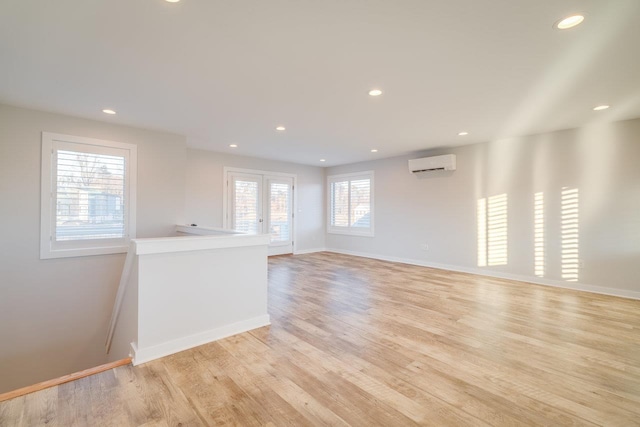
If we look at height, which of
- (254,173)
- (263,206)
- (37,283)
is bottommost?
(37,283)

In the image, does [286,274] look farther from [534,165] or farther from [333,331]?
[534,165]

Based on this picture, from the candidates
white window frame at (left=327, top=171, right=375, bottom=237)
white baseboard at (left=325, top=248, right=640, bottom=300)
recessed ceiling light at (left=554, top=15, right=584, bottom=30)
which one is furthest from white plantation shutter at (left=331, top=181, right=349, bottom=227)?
recessed ceiling light at (left=554, top=15, right=584, bottom=30)

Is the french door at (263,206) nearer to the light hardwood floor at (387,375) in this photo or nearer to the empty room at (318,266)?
the empty room at (318,266)

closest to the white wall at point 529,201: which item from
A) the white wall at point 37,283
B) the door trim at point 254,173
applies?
the door trim at point 254,173

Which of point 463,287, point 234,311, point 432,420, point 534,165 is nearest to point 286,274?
point 234,311

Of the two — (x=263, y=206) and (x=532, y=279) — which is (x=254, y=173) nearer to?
(x=263, y=206)

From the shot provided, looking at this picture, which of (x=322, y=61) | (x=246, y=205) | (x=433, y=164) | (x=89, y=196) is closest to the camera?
(x=322, y=61)

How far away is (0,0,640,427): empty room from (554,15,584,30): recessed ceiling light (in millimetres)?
21

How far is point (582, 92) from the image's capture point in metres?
2.92

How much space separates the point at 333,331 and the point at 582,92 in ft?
11.8

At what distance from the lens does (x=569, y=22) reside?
72.2 inches

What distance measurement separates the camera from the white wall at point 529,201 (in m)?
3.91

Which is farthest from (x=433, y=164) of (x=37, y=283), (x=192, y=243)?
(x=37, y=283)

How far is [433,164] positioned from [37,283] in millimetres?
6410
